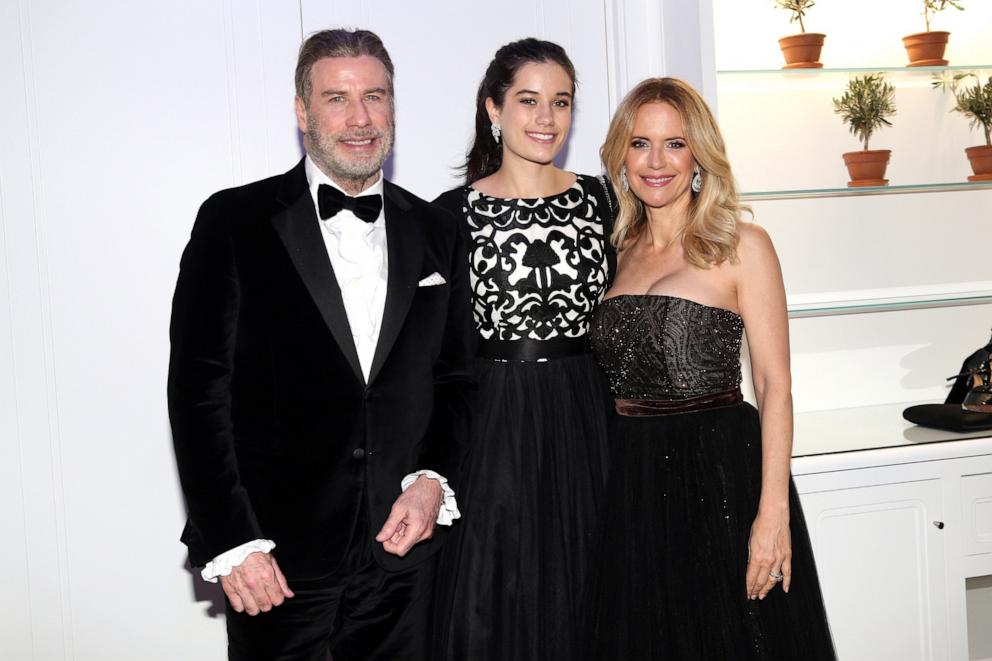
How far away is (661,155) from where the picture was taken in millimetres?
2234

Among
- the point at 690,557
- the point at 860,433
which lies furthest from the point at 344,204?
the point at 860,433

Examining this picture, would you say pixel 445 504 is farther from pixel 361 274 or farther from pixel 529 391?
pixel 361 274

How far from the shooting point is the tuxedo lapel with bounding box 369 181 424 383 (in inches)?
72.9

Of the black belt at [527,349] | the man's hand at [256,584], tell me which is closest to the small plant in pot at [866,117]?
the black belt at [527,349]

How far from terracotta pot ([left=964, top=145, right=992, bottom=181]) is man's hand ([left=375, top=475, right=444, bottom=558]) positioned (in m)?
2.48

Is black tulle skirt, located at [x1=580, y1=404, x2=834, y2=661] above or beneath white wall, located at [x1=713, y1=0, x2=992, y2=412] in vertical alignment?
beneath

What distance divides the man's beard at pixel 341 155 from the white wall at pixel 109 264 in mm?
989

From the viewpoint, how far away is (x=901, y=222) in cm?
346

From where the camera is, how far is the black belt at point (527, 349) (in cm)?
226

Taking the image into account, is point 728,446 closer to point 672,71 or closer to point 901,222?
point 672,71

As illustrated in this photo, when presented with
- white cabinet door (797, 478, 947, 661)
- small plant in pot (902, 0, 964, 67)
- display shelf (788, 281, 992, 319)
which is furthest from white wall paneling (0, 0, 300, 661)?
small plant in pot (902, 0, 964, 67)

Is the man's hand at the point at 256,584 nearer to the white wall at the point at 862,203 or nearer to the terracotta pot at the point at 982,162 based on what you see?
the white wall at the point at 862,203

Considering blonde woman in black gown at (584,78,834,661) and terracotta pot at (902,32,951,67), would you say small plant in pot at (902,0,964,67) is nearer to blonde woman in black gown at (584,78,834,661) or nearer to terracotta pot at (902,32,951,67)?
terracotta pot at (902,32,951,67)

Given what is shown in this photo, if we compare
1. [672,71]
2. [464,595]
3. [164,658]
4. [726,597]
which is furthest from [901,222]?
[164,658]
